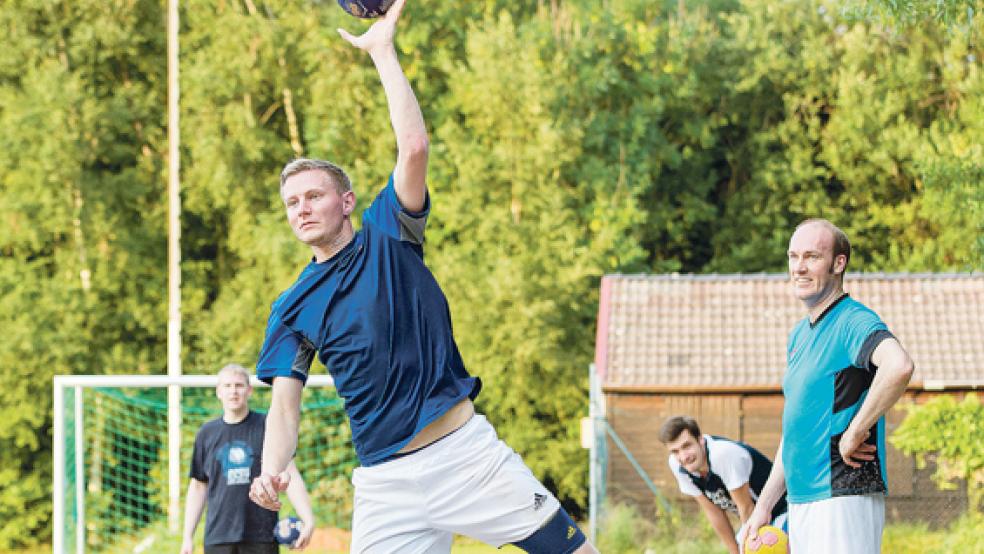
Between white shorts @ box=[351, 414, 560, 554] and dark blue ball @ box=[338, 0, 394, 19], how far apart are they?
1.61 metres

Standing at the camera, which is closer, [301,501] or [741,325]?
[301,501]

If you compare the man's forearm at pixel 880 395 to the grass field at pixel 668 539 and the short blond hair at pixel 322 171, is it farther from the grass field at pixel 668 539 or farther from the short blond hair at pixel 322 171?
the grass field at pixel 668 539

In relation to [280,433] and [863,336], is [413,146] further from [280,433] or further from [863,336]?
[863,336]

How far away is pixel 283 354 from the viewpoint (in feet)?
16.2

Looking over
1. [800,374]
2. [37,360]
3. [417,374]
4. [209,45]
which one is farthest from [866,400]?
[209,45]

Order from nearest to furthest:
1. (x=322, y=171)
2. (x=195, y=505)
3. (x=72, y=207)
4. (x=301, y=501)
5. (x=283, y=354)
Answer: (x=322, y=171)
(x=283, y=354)
(x=301, y=501)
(x=195, y=505)
(x=72, y=207)

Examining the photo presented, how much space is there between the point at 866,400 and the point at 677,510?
Answer: 14.9 m

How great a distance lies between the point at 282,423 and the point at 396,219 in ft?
2.70

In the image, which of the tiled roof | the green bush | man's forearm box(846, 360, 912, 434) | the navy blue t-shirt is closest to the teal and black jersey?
man's forearm box(846, 360, 912, 434)

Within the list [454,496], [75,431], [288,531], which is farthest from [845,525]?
[75,431]

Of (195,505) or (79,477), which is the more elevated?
(195,505)

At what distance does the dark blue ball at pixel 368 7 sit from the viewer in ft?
17.3

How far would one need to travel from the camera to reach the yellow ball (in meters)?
6.06

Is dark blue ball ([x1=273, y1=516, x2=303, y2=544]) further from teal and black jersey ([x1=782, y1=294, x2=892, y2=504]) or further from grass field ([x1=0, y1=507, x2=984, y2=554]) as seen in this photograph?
grass field ([x1=0, y1=507, x2=984, y2=554])
